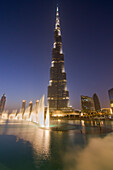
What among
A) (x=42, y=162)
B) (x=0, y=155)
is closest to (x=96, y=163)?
(x=42, y=162)

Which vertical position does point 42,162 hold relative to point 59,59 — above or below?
below

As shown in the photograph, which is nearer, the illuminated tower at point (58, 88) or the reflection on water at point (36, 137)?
the reflection on water at point (36, 137)

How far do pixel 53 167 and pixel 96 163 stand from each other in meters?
3.25

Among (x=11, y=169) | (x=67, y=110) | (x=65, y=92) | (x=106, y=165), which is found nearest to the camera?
(x=11, y=169)

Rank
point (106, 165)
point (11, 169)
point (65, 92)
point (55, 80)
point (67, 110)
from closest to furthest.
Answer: point (11, 169) < point (106, 165) < point (67, 110) < point (65, 92) < point (55, 80)

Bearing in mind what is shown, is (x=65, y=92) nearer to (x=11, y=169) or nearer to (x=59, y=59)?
(x=59, y=59)

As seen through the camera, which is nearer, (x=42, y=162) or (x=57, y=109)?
(x=42, y=162)

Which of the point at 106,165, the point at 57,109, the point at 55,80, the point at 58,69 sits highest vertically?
the point at 58,69

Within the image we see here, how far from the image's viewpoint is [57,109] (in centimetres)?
14825

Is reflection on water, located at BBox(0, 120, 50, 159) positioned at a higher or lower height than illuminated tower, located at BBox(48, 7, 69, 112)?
lower

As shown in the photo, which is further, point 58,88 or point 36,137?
point 58,88

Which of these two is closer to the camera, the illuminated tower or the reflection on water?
the reflection on water

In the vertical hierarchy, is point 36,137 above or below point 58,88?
below

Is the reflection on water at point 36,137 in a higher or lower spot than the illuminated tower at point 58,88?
lower
